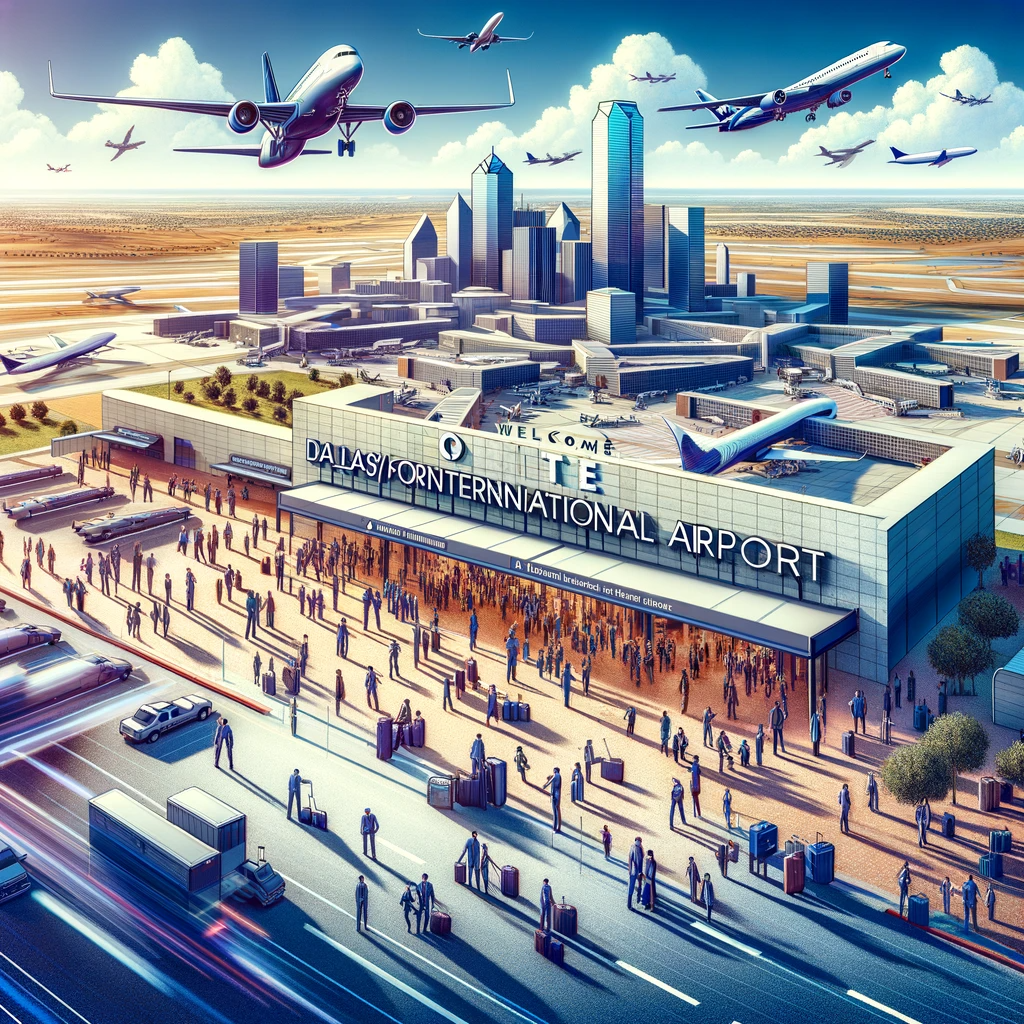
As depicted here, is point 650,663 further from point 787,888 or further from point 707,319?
point 707,319

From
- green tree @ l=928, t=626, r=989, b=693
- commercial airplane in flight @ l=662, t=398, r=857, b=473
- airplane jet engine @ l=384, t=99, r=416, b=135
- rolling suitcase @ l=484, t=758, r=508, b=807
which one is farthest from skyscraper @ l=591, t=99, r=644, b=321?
rolling suitcase @ l=484, t=758, r=508, b=807

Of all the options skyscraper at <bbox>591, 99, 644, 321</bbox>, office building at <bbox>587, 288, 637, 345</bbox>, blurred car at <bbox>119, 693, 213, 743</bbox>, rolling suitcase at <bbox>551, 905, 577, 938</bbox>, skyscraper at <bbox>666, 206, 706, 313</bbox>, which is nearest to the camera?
rolling suitcase at <bbox>551, 905, 577, 938</bbox>

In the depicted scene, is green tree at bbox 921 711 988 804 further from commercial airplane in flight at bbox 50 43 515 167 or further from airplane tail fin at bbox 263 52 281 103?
airplane tail fin at bbox 263 52 281 103

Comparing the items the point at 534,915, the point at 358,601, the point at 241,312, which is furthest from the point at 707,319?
the point at 534,915

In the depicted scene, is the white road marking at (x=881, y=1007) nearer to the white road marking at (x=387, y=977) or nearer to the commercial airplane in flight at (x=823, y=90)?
the white road marking at (x=387, y=977)

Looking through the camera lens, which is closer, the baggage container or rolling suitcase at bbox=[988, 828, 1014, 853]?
the baggage container

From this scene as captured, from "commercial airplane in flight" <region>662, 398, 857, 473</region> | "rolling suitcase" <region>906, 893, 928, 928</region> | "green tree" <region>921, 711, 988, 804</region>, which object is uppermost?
"commercial airplane in flight" <region>662, 398, 857, 473</region>

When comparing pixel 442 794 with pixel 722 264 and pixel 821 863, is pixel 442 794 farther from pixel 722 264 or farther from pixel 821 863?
pixel 722 264

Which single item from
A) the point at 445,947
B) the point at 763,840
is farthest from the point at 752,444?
the point at 445,947
